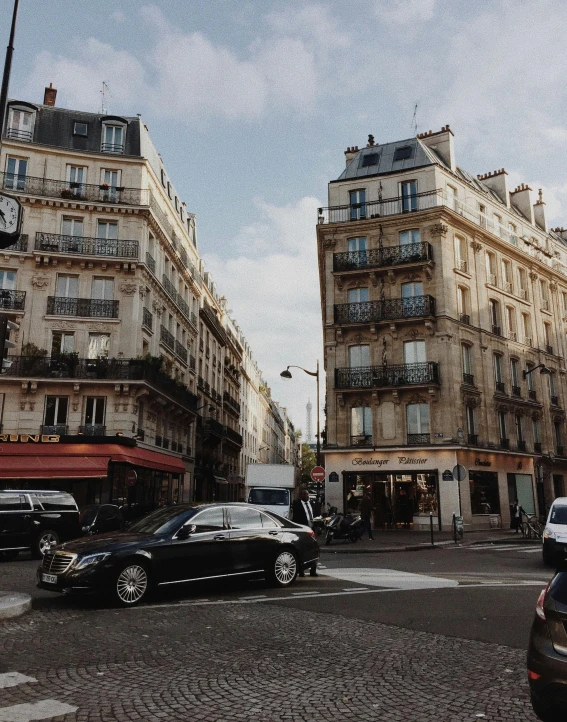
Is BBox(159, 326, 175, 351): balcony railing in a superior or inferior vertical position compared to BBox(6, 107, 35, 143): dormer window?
inferior

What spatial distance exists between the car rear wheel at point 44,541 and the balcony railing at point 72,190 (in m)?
19.2

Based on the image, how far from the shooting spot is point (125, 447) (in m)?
27.5

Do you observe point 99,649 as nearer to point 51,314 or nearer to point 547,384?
point 51,314

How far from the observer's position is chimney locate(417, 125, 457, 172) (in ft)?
118

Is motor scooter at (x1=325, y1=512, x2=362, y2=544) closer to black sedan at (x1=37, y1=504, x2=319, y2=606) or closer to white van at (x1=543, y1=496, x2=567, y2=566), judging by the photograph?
white van at (x1=543, y1=496, x2=567, y2=566)

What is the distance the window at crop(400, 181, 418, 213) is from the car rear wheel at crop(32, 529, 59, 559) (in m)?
24.7

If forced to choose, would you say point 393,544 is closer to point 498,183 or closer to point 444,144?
point 444,144

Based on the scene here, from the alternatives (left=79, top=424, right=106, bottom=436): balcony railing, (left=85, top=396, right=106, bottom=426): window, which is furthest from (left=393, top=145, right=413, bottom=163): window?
(left=79, top=424, right=106, bottom=436): balcony railing

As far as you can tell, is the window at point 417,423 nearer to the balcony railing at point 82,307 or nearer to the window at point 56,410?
the balcony railing at point 82,307

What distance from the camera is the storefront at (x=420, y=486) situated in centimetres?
2930

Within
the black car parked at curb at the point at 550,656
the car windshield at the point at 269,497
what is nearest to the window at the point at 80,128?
the car windshield at the point at 269,497

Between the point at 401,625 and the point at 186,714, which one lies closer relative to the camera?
the point at 186,714

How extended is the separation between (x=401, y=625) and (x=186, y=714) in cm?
355

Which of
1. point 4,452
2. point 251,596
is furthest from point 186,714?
point 4,452
